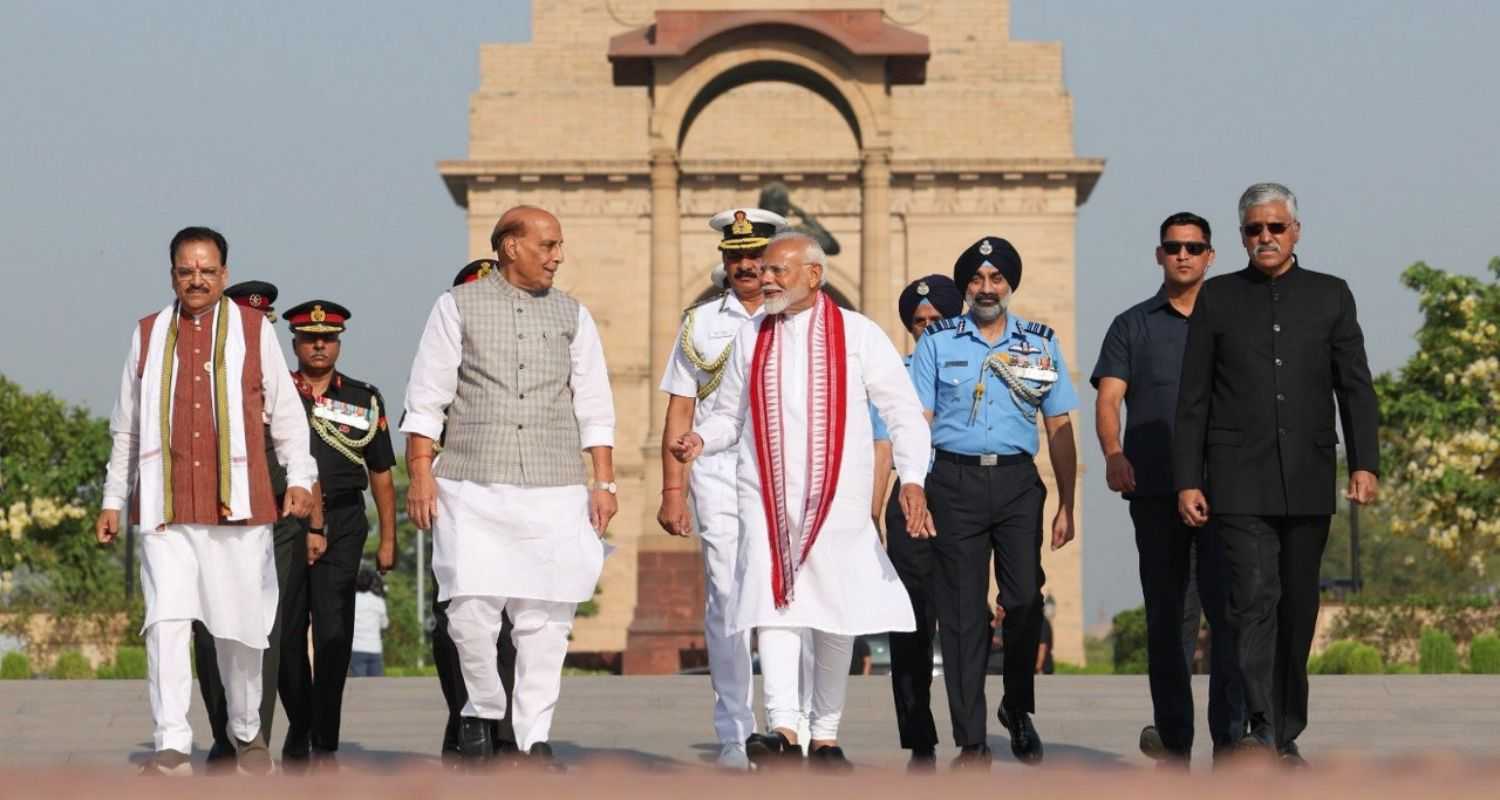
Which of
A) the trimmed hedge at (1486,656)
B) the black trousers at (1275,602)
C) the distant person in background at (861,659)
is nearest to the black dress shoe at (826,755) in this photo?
the black trousers at (1275,602)

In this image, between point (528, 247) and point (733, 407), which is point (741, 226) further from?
point (528, 247)

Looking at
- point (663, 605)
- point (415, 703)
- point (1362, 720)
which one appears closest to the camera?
point (1362, 720)

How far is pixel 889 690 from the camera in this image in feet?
51.3

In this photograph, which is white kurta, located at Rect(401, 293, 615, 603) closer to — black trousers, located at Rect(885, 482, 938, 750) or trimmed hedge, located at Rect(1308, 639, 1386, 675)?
black trousers, located at Rect(885, 482, 938, 750)

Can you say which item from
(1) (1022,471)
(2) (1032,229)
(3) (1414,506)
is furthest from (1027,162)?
(1) (1022,471)

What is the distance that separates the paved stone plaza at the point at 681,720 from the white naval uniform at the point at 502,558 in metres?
0.87

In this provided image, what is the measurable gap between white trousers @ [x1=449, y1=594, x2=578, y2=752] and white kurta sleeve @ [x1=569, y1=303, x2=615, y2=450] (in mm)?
617

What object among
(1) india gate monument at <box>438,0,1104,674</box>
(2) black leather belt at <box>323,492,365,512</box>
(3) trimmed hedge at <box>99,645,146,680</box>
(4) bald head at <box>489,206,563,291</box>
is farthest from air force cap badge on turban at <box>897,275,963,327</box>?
(1) india gate monument at <box>438,0,1104,674</box>

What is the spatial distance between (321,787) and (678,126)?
2879cm

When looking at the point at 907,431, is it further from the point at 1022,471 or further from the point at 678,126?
the point at 678,126

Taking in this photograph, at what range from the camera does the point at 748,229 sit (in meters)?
9.98

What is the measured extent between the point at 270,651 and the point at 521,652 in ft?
5.17

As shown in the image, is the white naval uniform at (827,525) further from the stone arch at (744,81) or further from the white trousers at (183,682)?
the stone arch at (744,81)

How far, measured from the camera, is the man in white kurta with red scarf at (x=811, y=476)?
830cm
